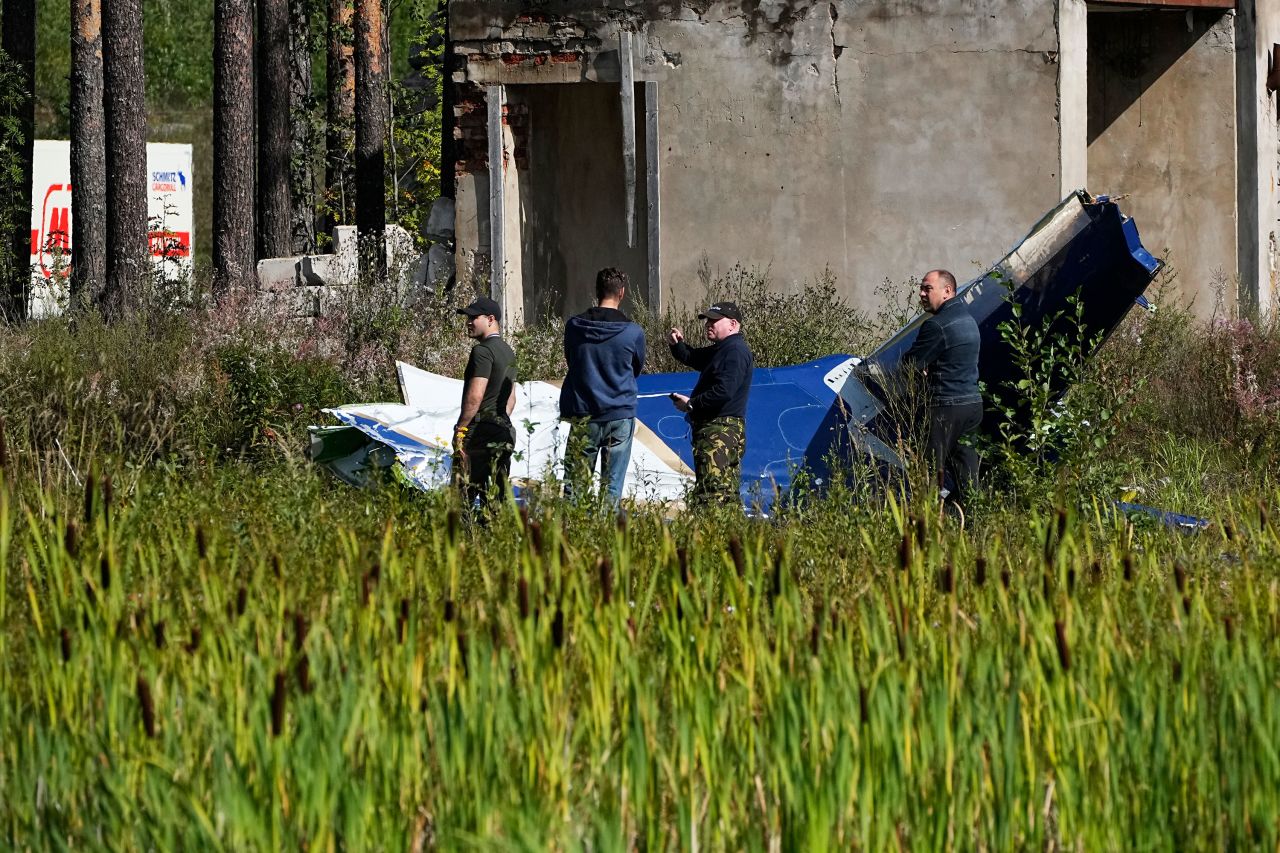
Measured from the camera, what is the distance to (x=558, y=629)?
325cm

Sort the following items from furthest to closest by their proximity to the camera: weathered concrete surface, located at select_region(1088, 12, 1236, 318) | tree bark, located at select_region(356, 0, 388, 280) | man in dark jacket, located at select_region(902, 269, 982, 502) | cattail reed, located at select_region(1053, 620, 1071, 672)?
tree bark, located at select_region(356, 0, 388, 280) < weathered concrete surface, located at select_region(1088, 12, 1236, 318) < man in dark jacket, located at select_region(902, 269, 982, 502) < cattail reed, located at select_region(1053, 620, 1071, 672)

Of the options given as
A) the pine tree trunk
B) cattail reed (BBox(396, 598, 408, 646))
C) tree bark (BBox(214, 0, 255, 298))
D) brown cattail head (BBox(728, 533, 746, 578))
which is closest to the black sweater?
brown cattail head (BBox(728, 533, 746, 578))

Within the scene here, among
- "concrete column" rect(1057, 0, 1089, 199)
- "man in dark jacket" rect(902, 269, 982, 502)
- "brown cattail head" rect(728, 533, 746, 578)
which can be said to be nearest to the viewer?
"brown cattail head" rect(728, 533, 746, 578)

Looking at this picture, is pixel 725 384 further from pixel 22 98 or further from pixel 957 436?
pixel 22 98

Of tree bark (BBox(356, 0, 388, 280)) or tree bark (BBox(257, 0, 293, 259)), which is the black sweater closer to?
tree bark (BBox(356, 0, 388, 280))

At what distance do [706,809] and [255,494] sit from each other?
3209 mm

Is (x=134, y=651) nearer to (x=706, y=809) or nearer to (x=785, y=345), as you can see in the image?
(x=706, y=809)

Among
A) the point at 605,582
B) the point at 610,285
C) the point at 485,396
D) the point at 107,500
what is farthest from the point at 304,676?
the point at 610,285

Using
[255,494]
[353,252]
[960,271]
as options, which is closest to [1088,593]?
[255,494]

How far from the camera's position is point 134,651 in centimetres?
349

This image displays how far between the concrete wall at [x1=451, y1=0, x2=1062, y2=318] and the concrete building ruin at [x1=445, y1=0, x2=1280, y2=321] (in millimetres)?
16

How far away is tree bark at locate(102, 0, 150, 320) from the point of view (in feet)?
55.6

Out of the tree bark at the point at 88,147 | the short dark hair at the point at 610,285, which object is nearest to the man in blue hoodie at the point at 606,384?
the short dark hair at the point at 610,285

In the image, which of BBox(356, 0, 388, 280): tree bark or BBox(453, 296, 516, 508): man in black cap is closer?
BBox(453, 296, 516, 508): man in black cap
